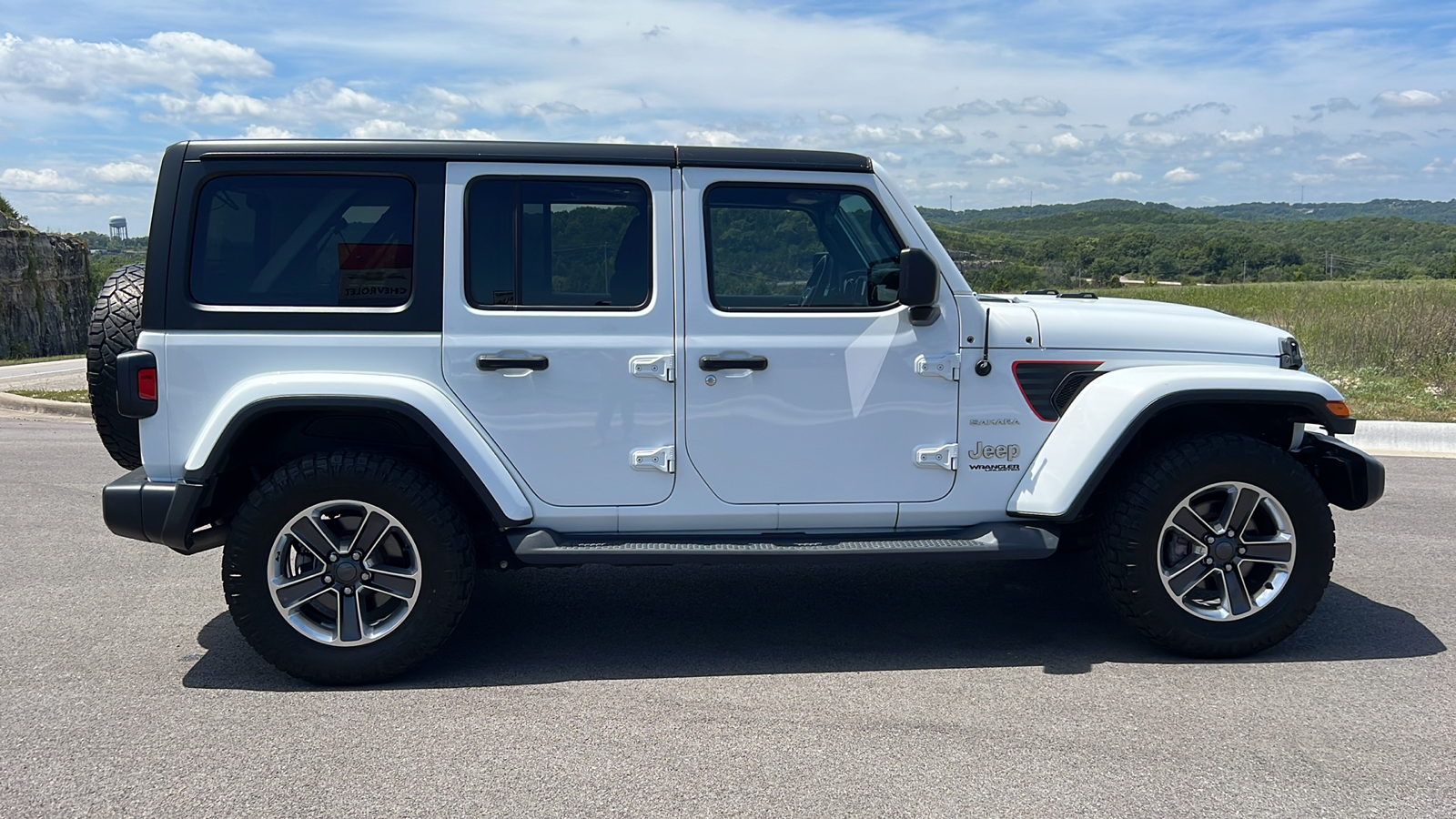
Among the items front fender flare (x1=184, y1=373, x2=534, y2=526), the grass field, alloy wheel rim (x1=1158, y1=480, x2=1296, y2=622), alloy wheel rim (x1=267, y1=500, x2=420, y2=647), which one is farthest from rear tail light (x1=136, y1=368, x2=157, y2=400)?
the grass field

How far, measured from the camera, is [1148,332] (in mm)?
4445

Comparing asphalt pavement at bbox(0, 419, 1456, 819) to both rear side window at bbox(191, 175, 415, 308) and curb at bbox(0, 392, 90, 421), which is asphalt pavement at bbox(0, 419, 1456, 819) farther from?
curb at bbox(0, 392, 90, 421)

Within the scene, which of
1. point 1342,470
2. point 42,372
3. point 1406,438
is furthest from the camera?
point 42,372

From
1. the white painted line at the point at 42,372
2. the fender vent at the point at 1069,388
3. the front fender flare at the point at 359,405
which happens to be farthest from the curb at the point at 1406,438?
the white painted line at the point at 42,372

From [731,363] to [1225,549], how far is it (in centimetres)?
210

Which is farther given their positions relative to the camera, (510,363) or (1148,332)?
(1148,332)

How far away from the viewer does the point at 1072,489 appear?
4227 millimetres

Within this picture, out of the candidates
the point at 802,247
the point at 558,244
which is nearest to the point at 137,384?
the point at 558,244

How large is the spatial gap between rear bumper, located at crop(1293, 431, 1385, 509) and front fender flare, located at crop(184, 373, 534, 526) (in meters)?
3.44

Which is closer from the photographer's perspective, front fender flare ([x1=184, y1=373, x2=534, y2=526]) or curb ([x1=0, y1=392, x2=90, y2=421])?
front fender flare ([x1=184, y1=373, x2=534, y2=526])

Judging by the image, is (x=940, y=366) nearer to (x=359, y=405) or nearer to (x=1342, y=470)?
(x=1342, y=470)

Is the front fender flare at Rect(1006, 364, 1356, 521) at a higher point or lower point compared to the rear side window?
lower

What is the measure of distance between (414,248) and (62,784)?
6.94 ft

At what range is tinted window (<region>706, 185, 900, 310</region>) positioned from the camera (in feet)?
14.1
